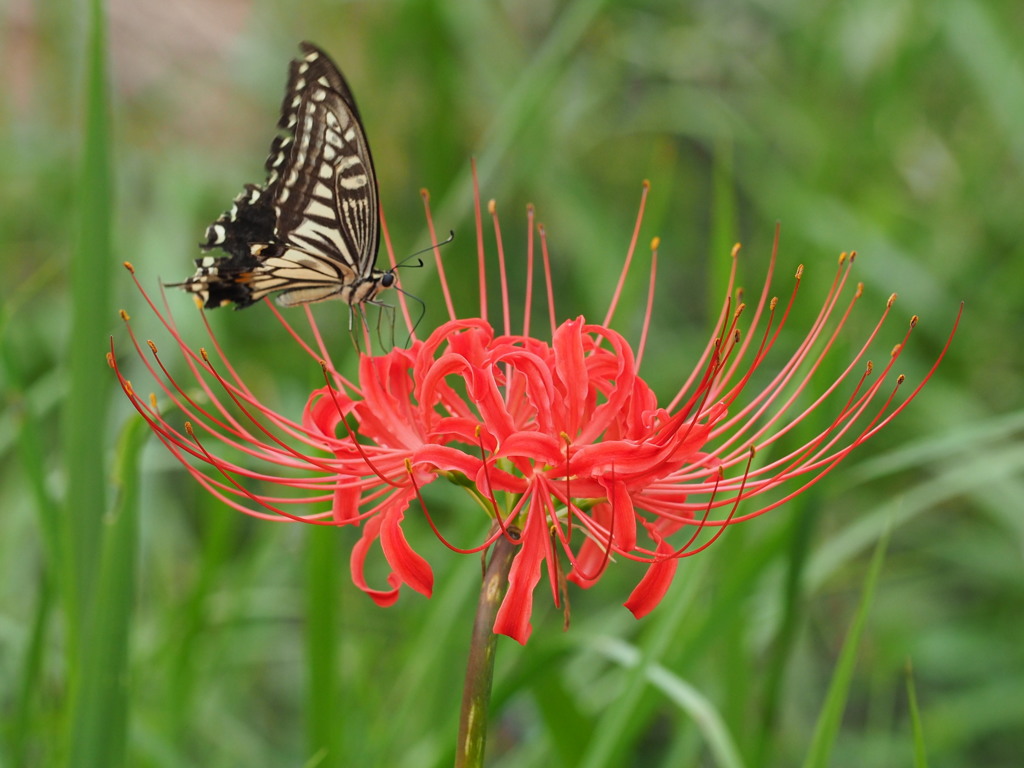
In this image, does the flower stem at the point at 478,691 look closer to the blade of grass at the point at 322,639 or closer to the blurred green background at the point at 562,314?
the blurred green background at the point at 562,314

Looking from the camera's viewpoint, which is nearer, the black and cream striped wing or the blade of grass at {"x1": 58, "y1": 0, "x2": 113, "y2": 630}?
the blade of grass at {"x1": 58, "y1": 0, "x2": 113, "y2": 630}

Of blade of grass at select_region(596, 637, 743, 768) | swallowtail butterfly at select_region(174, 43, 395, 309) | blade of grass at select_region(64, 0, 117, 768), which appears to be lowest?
blade of grass at select_region(596, 637, 743, 768)

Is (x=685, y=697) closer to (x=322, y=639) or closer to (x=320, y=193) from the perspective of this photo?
(x=322, y=639)

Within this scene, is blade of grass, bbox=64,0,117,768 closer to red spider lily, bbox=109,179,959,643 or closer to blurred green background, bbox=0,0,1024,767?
blurred green background, bbox=0,0,1024,767

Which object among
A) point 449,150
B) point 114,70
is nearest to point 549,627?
point 449,150

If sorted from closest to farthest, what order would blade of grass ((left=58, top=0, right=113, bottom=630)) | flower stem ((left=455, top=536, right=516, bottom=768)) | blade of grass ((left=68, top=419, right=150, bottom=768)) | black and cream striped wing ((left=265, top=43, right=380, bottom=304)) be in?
1. flower stem ((left=455, top=536, right=516, bottom=768))
2. blade of grass ((left=68, top=419, right=150, bottom=768))
3. blade of grass ((left=58, top=0, right=113, bottom=630))
4. black and cream striped wing ((left=265, top=43, right=380, bottom=304))

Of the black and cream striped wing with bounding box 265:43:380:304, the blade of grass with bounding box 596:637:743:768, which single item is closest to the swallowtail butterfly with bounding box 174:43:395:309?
the black and cream striped wing with bounding box 265:43:380:304

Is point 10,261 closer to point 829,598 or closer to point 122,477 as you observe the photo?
point 122,477
